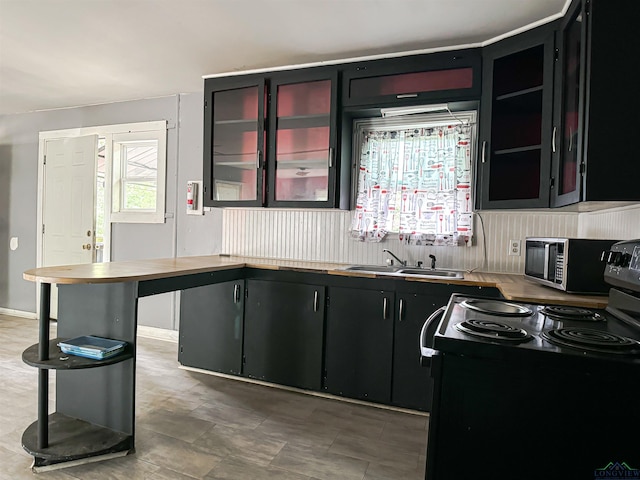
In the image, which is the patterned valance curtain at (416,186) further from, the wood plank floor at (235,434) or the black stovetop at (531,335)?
the black stovetop at (531,335)

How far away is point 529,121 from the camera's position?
8.38 ft

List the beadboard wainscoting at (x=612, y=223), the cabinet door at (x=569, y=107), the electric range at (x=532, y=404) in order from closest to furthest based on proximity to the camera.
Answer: the electric range at (x=532, y=404)
the cabinet door at (x=569, y=107)
the beadboard wainscoting at (x=612, y=223)

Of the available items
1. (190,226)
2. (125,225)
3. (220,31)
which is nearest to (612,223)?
(220,31)

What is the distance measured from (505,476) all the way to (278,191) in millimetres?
2519

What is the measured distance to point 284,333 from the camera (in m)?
2.93

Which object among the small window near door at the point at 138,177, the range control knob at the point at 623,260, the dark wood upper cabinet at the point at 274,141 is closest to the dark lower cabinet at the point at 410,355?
the dark wood upper cabinet at the point at 274,141

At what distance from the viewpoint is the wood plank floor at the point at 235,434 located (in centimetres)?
197

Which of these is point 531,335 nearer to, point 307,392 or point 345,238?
point 307,392

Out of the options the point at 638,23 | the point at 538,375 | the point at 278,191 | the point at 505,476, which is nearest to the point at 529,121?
the point at 638,23

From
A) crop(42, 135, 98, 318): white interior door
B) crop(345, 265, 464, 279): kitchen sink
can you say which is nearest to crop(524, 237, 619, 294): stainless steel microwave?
crop(345, 265, 464, 279): kitchen sink

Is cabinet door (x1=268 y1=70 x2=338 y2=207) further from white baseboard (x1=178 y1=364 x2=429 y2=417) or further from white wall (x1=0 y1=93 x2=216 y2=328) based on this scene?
white baseboard (x1=178 y1=364 x2=429 y2=417)

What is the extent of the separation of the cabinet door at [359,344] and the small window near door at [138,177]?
230cm

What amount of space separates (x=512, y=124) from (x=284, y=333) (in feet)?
6.81

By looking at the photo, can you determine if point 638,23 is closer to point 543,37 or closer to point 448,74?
point 543,37
